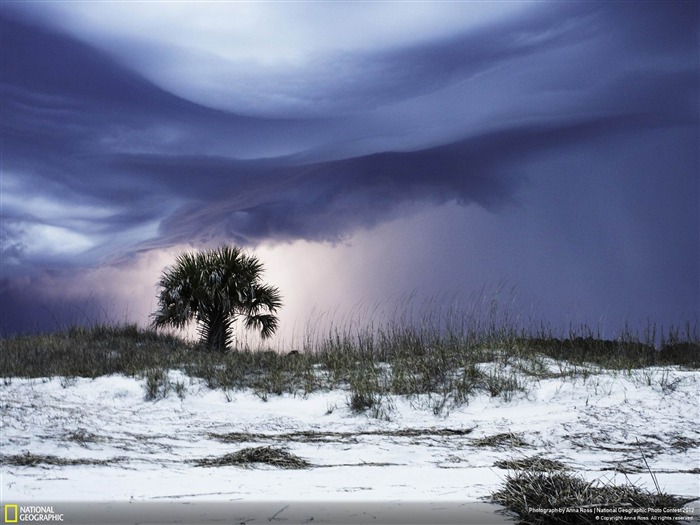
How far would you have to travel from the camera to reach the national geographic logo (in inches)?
182

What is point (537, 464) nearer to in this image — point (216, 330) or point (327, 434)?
point (327, 434)

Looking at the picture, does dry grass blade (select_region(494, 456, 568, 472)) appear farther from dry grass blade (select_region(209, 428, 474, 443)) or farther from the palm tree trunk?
the palm tree trunk

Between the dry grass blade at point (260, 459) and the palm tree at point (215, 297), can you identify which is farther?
the palm tree at point (215, 297)

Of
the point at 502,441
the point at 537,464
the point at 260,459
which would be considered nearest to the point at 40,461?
the point at 260,459

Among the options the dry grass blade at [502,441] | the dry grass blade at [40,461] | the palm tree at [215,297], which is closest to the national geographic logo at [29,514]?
the dry grass blade at [40,461]

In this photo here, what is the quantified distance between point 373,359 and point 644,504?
8370 millimetres

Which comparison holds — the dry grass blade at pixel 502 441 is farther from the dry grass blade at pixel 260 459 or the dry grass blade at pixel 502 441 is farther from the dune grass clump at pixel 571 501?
the dune grass clump at pixel 571 501

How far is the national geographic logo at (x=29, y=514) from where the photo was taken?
15.2 ft

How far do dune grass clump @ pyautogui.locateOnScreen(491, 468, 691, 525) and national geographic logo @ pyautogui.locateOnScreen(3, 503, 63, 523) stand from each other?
348 centimetres

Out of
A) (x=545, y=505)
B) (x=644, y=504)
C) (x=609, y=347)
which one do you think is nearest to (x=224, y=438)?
(x=545, y=505)

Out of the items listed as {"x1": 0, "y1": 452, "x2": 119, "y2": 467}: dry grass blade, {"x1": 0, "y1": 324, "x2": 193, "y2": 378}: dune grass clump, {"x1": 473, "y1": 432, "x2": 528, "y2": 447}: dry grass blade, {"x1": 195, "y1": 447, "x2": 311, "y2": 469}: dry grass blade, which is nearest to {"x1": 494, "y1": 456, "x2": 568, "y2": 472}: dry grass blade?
{"x1": 473, "y1": 432, "x2": 528, "y2": 447}: dry grass blade

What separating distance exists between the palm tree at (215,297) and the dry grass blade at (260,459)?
436 inches

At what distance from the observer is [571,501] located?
14.7 ft

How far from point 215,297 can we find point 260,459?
11.8 metres
